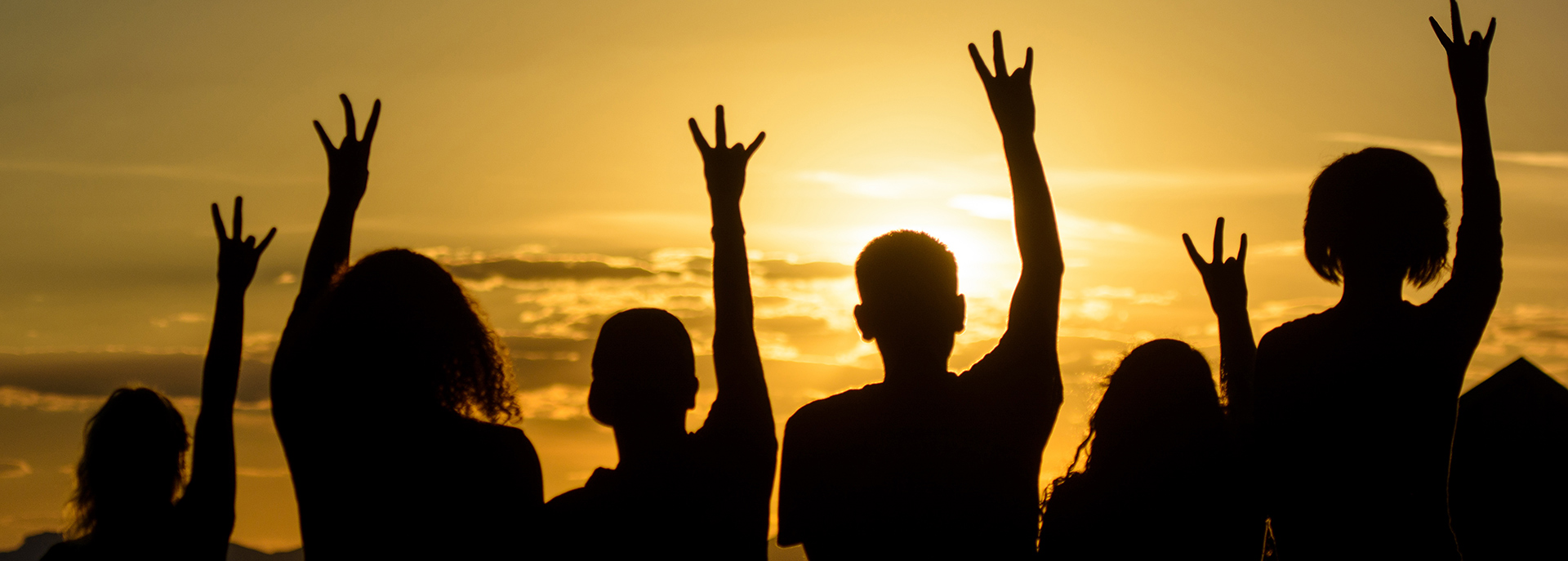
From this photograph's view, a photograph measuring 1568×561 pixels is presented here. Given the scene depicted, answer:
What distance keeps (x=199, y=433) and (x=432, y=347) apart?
112 cm

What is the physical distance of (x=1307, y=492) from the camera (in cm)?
350

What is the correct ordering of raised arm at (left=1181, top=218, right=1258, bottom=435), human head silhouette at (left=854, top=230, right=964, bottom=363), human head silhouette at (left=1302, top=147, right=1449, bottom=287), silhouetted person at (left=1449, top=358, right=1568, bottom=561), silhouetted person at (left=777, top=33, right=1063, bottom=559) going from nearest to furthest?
silhouetted person at (left=777, top=33, right=1063, bottom=559)
human head silhouette at (left=854, top=230, right=964, bottom=363)
human head silhouette at (left=1302, top=147, right=1449, bottom=287)
raised arm at (left=1181, top=218, right=1258, bottom=435)
silhouetted person at (left=1449, top=358, right=1568, bottom=561)

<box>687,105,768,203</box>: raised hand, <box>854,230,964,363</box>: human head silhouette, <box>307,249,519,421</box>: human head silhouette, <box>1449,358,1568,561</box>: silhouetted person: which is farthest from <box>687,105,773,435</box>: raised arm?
<box>1449,358,1568,561</box>: silhouetted person

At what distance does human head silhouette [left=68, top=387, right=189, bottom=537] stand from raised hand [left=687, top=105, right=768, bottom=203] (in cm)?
248

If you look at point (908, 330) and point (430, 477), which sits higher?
point (908, 330)

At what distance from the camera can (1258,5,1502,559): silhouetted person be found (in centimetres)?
332

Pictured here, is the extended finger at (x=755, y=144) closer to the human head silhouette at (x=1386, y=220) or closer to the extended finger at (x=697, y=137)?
the extended finger at (x=697, y=137)

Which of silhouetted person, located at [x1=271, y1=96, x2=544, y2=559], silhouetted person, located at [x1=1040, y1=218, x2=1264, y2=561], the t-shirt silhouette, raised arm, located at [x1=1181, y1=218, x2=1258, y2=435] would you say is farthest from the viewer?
raised arm, located at [x1=1181, y1=218, x2=1258, y2=435]

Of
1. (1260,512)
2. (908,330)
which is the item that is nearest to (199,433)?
(908,330)

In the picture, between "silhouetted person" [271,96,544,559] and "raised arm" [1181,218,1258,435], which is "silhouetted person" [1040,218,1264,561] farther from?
"silhouetted person" [271,96,544,559]

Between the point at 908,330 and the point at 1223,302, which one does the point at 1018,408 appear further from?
the point at 1223,302

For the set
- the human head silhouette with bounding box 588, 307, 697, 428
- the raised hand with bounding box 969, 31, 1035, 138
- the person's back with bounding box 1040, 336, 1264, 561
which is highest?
the raised hand with bounding box 969, 31, 1035, 138

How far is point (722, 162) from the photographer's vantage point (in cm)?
355

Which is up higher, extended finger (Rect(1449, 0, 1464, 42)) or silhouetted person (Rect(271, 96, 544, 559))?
extended finger (Rect(1449, 0, 1464, 42))
